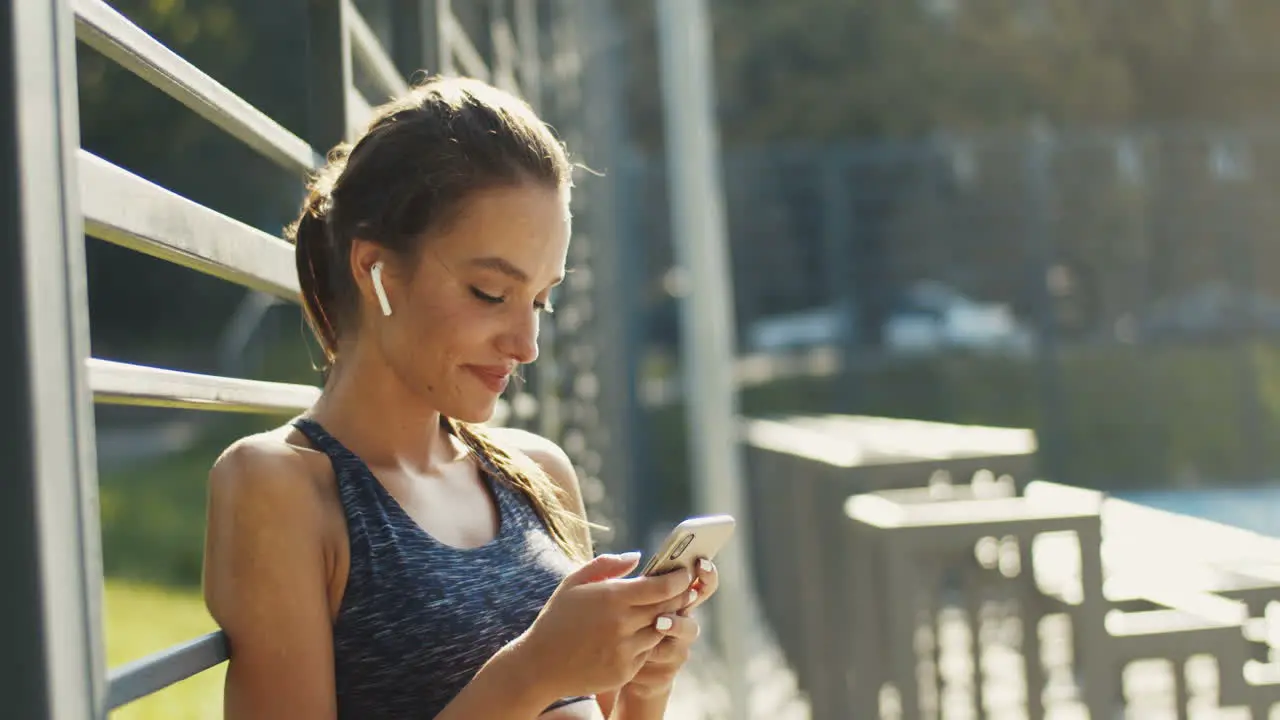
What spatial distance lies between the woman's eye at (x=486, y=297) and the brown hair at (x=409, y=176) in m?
0.07

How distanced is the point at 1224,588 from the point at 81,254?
91.4 inches

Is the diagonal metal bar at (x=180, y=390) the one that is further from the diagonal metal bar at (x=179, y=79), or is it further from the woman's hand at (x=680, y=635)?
the woman's hand at (x=680, y=635)

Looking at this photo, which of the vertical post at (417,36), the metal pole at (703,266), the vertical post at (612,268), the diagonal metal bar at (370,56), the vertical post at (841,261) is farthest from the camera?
the vertical post at (841,261)

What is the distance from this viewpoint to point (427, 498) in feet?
4.88

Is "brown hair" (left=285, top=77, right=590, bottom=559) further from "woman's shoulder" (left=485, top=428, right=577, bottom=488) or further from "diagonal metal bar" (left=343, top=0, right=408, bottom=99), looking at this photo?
"diagonal metal bar" (left=343, top=0, right=408, bottom=99)

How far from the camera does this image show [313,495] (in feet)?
4.29

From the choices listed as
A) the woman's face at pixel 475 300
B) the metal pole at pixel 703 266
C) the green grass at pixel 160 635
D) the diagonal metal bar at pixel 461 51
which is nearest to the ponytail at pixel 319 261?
the woman's face at pixel 475 300

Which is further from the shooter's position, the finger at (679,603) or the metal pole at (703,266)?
the metal pole at (703,266)

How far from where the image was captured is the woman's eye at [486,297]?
1.44 m

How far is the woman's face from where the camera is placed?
144 cm

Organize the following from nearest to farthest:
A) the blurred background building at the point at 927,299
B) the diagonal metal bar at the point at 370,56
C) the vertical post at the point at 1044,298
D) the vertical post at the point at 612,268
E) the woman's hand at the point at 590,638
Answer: the woman's hand at the point at 590,638 < the diagonal metal bar at the point at 370,56 < the vertical post at the point at 612,268 < the blurred background building at the point at 927,299 < the vertical post at the point at 1044,298

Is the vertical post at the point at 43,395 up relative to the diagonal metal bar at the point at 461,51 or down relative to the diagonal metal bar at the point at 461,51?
down

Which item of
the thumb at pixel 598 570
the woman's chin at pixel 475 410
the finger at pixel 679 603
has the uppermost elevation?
the woman's chin at pixel 475 410

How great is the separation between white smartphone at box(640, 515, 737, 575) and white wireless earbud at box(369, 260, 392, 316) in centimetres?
36
